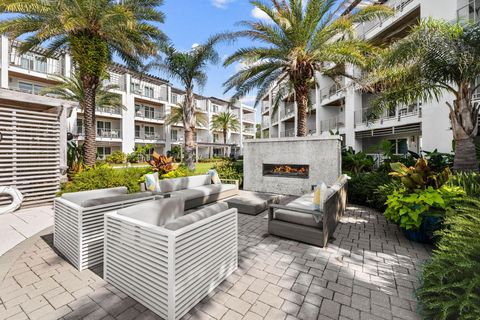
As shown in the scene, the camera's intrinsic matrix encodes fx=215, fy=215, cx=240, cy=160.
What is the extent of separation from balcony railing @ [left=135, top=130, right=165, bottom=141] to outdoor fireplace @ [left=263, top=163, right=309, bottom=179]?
A: 29.5m

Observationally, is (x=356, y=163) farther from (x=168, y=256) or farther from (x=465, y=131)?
(x=168, y=256)

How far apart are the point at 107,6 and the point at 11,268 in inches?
427

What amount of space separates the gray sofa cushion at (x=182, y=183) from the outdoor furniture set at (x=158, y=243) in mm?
2834

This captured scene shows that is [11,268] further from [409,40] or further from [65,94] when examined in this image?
[65,94]

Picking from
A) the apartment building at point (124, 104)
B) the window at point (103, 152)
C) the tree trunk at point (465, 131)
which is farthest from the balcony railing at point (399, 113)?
the window at point (103, 152)

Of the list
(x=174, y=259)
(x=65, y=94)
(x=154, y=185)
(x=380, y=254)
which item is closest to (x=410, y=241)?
(x=380, y=254)

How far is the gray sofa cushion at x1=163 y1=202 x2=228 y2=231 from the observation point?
2707 millimetres

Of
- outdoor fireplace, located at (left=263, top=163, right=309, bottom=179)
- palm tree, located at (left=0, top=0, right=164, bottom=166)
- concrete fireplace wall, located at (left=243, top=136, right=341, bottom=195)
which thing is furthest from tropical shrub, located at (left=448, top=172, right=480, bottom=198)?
palm tree, located at (left=0, top=0, right=164, bottom=166)

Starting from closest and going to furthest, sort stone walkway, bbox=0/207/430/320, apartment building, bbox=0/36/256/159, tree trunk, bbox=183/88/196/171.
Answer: stone walkway, bbox=0/207/430/320, tree trunk, bbox=183/88/196/171, apartment building, bbox=0/36/256/159

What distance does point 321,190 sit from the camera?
15.0ft

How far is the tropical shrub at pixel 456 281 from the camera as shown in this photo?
2113 mm

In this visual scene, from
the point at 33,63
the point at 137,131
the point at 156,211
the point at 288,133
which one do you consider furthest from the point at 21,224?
the point at 137,131

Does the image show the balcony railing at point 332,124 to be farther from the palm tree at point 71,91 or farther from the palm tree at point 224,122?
the palm tree at point 224,122

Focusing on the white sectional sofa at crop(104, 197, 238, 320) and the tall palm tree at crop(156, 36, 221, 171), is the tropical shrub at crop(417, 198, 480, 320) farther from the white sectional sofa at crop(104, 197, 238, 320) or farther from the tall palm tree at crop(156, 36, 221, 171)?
the tall palm tree at crop(156, 36, 221, 171)
